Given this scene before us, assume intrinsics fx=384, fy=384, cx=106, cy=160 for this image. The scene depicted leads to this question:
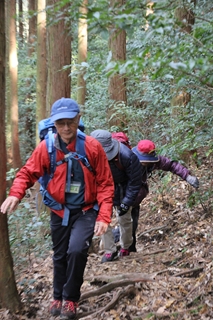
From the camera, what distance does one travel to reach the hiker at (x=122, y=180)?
5188 millimetres

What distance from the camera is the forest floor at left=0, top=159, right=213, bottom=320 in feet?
13.0

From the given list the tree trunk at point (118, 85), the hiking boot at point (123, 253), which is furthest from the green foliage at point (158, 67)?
the hiking boot at point (123, 253)

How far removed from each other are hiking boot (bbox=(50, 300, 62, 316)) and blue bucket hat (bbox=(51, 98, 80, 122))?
1.98m

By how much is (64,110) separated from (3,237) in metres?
1.33

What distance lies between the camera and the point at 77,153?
3637 mm

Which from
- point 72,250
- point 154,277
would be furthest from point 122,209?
point 72,250

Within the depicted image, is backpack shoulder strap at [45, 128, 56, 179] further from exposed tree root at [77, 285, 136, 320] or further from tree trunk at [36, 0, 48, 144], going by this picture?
tree trunk at [36, 0, 48, 144]

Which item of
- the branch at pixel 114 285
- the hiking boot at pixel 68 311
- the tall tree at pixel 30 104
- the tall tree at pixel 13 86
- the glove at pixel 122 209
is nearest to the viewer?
the hiking boot at pixel 68 311

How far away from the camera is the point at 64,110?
11.7 ft

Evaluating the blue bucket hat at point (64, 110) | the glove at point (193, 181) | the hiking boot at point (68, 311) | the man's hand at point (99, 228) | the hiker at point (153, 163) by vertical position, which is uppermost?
the blue bucket hat at point (64, 110)

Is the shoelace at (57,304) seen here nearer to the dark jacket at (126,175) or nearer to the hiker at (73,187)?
the hiker at (73,187)

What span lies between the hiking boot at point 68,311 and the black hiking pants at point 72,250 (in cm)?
5

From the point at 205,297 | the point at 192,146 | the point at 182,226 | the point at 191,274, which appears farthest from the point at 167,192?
the point at 205,297

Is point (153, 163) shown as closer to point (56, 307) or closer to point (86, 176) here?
point (86, 176)
